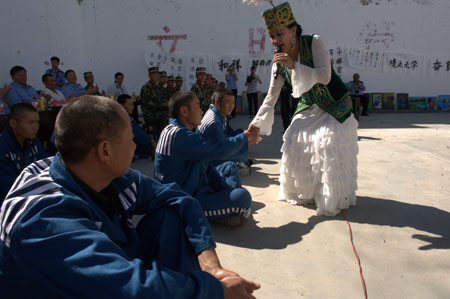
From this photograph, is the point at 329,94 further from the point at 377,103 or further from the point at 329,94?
the point at 377,103

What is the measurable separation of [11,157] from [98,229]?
220cm

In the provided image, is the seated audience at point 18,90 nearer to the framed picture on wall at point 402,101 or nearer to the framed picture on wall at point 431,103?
the framed picture on wall at point 402,101

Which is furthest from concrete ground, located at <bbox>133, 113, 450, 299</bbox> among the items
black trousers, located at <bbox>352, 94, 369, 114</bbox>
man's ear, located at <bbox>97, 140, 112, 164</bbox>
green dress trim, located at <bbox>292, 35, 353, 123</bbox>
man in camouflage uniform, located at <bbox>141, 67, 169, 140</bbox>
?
black trousers, located at <bbox>352, 94, 369, 114</bbox>

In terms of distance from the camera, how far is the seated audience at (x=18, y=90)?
541cm

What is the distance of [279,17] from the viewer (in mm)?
2889

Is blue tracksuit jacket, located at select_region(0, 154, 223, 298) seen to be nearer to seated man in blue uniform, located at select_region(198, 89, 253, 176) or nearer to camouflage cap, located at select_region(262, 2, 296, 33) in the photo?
camouflage cap, located at select_region(262, 2, 296, 33)

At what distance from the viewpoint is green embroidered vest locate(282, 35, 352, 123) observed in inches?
118

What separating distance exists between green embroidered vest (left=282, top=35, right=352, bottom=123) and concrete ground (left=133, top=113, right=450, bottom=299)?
2.95ft

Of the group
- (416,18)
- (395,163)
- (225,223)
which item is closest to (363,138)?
(395,163)

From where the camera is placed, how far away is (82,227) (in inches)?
38.9

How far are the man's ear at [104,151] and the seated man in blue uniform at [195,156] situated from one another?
1.23 meters

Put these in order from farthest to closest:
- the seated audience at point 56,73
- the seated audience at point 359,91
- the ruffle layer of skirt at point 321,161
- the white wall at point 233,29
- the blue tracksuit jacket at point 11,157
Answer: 1. the seated audience at point 359,91
2. the white wall at point 233,29
3. the seated audience at point 56,73
4. the ruffle layer of skirt at point 321,161
5. the blue tracksuit jacket at point 11,157

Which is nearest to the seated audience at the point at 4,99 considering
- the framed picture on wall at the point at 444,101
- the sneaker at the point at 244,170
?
the sneaker at the point at 244,170

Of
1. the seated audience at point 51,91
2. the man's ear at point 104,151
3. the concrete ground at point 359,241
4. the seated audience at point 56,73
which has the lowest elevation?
the concrete ground at point 359,241
